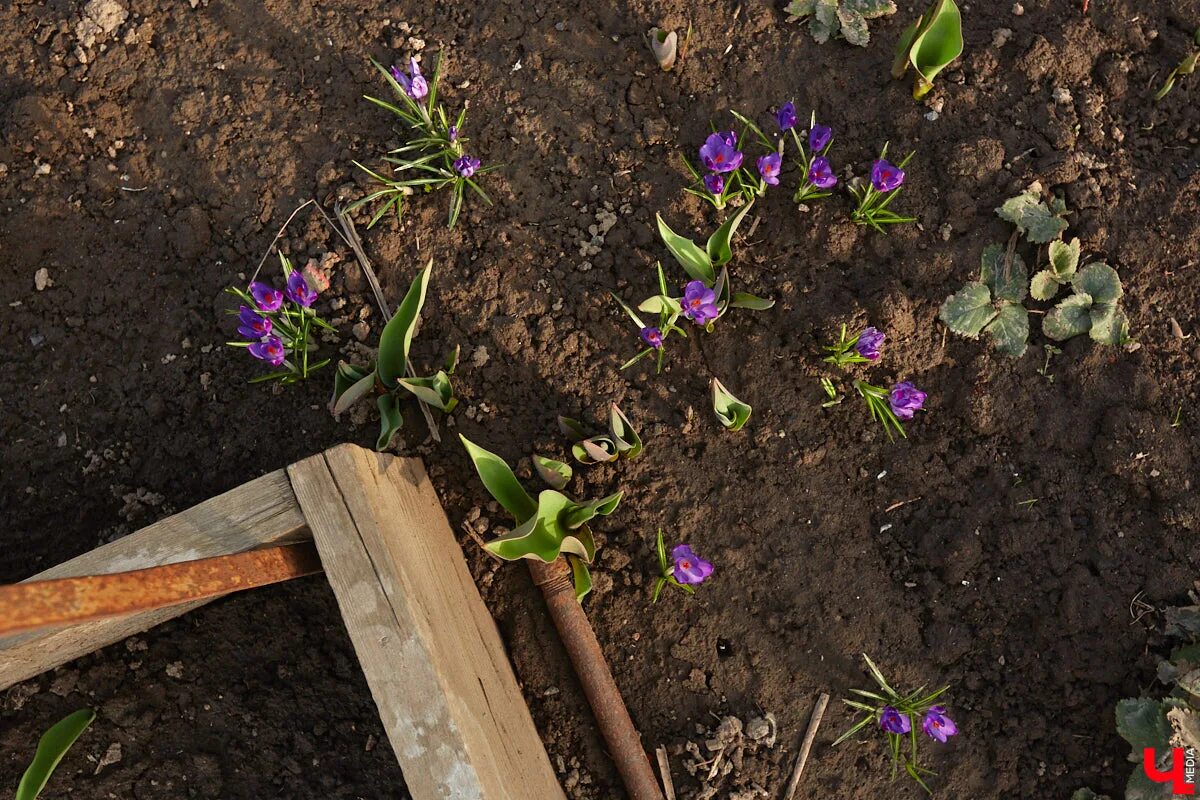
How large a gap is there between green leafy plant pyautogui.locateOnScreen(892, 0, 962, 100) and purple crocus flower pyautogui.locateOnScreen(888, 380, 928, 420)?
86 centimetres

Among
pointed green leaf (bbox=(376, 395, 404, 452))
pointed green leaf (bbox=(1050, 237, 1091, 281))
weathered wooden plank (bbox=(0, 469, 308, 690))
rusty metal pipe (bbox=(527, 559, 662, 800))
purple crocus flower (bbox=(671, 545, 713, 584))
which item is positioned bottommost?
rusty metal pipe (bbox=(527, 559, 662, 800))

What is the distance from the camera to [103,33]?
2525 mm

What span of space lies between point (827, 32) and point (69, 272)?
7.46ft

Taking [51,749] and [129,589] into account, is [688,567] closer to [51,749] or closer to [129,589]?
[129,589]

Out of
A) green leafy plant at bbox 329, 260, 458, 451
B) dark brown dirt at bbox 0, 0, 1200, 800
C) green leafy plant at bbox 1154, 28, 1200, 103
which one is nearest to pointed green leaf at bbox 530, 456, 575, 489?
dark brown dirt at bbox 0, 0, 1200, 800

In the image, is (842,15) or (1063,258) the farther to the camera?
(842,15)

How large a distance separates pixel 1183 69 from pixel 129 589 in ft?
9.47

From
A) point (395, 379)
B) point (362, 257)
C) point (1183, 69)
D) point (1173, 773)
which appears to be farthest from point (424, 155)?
point (1173, 773)

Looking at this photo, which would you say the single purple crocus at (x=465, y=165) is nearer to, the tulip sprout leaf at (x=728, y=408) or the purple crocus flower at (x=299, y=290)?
the purple crocus flower at (x=299, y=290)

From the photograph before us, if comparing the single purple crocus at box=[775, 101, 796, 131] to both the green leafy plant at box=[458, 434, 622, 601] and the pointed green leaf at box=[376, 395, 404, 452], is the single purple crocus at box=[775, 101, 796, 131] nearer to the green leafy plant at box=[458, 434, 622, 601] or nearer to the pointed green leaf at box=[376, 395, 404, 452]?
the green leafy plant at box=[458, 434, 622, 601]

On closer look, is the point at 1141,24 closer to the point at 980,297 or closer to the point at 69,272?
the point at 980,297

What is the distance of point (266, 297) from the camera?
214 centimetres

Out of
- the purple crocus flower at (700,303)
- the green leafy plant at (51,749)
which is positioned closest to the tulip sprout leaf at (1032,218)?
the purple crocus flower at (700,303)

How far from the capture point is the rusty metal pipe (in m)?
2.19
